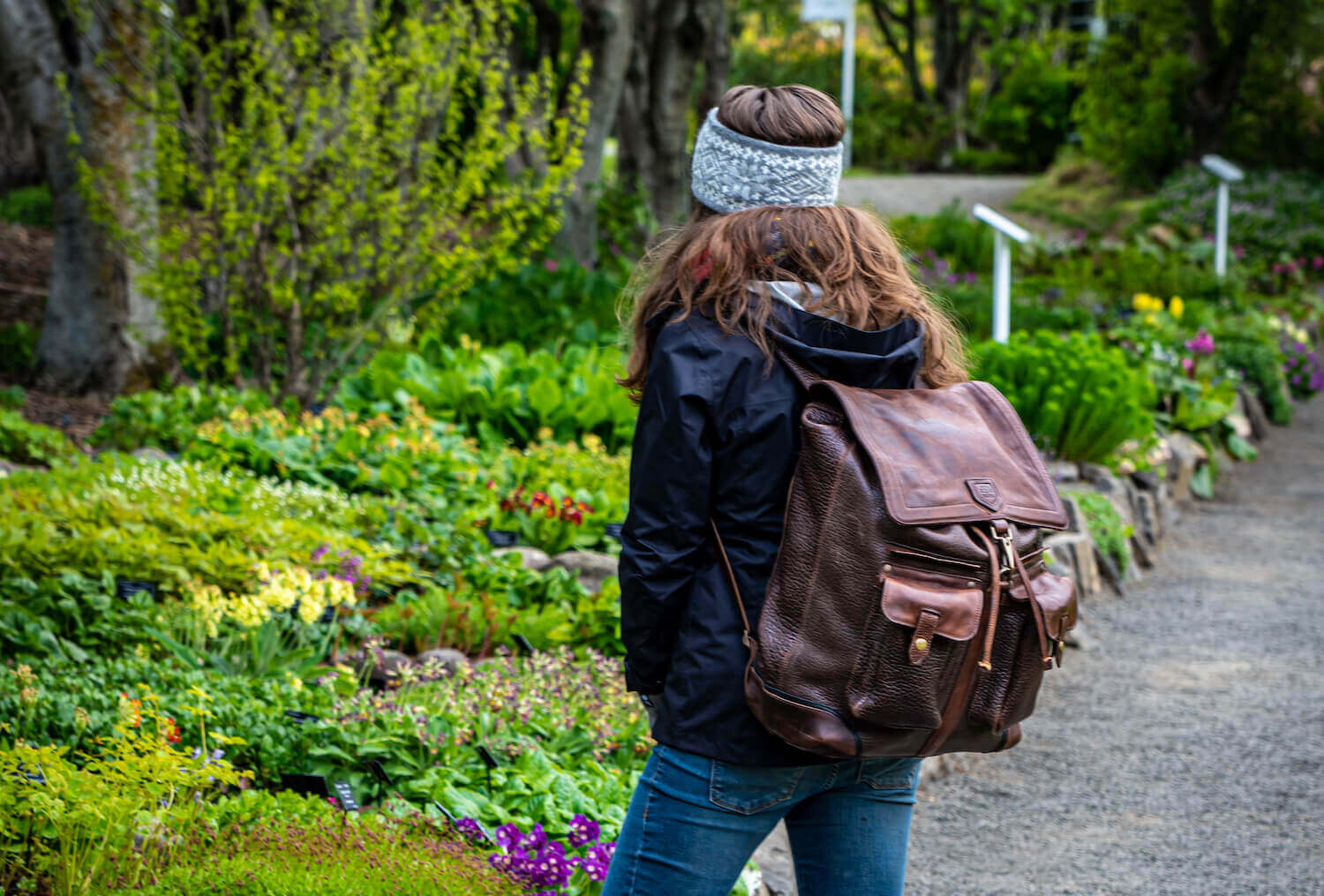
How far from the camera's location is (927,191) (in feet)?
69.1

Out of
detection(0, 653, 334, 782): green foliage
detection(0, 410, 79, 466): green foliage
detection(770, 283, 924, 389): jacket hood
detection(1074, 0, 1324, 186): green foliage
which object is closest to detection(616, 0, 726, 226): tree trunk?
detection(0, 410, 79, 466): green foliage

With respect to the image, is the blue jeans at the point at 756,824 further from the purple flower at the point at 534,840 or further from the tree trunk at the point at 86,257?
the tree trunk at the point at 86,257

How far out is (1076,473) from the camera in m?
6.82

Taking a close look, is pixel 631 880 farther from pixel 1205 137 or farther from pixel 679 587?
pixel 1205 137

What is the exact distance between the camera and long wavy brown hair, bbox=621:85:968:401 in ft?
5.99

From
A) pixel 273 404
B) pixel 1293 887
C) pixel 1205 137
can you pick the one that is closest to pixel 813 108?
pixel 1293 887

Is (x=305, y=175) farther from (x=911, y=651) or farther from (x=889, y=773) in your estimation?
(x=911, y=651)

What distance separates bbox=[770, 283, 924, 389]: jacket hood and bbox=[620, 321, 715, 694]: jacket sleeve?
0.12 meters

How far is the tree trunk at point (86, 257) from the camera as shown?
726 cm

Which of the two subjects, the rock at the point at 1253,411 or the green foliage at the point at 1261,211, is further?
the green foliage at the point at 1261,211

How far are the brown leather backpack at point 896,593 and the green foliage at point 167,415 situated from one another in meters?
4.75

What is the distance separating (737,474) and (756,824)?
19.6 inches

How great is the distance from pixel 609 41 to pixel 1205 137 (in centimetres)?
1190

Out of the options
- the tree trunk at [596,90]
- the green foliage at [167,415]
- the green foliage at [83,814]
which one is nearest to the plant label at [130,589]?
the green foliage at [83,814]
